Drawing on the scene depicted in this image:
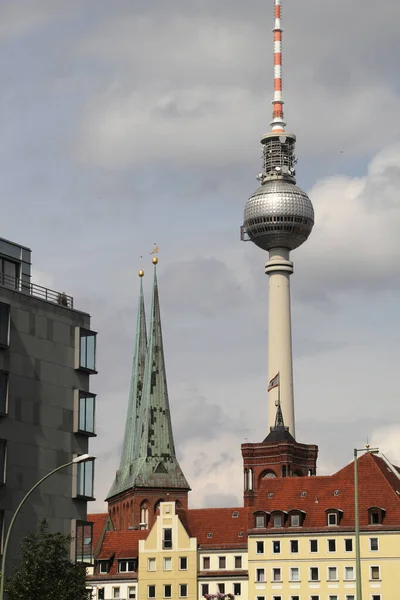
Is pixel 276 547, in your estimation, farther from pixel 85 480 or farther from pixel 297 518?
pixel 85 480

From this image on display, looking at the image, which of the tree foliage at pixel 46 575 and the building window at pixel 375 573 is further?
the building window at pixel 375 573

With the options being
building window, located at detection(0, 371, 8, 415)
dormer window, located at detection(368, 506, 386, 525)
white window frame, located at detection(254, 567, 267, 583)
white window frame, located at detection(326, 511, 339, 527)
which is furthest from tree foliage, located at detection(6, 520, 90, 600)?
white window frame, located at detection(254, 567, 267, 583)

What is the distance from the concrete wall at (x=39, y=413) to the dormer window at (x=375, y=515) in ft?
205

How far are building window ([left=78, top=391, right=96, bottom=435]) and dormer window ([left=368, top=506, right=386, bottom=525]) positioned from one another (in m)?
61.9

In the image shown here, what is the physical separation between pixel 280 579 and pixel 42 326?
71.3 m

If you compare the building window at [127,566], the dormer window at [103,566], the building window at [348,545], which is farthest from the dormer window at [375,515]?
the dormer window at [103,566]

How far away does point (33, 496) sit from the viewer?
92000mm

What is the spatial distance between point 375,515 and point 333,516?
4981mm

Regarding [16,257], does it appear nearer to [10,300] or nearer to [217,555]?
[10,300]

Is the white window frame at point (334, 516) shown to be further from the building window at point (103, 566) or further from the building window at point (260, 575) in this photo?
the building window at point (103, 566)

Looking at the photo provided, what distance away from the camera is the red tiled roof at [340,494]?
15512cm

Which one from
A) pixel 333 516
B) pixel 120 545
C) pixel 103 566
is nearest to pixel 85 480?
pixel 333 516

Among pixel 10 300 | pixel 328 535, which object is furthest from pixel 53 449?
pixel 328 535

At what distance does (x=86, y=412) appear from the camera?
3848 inches
